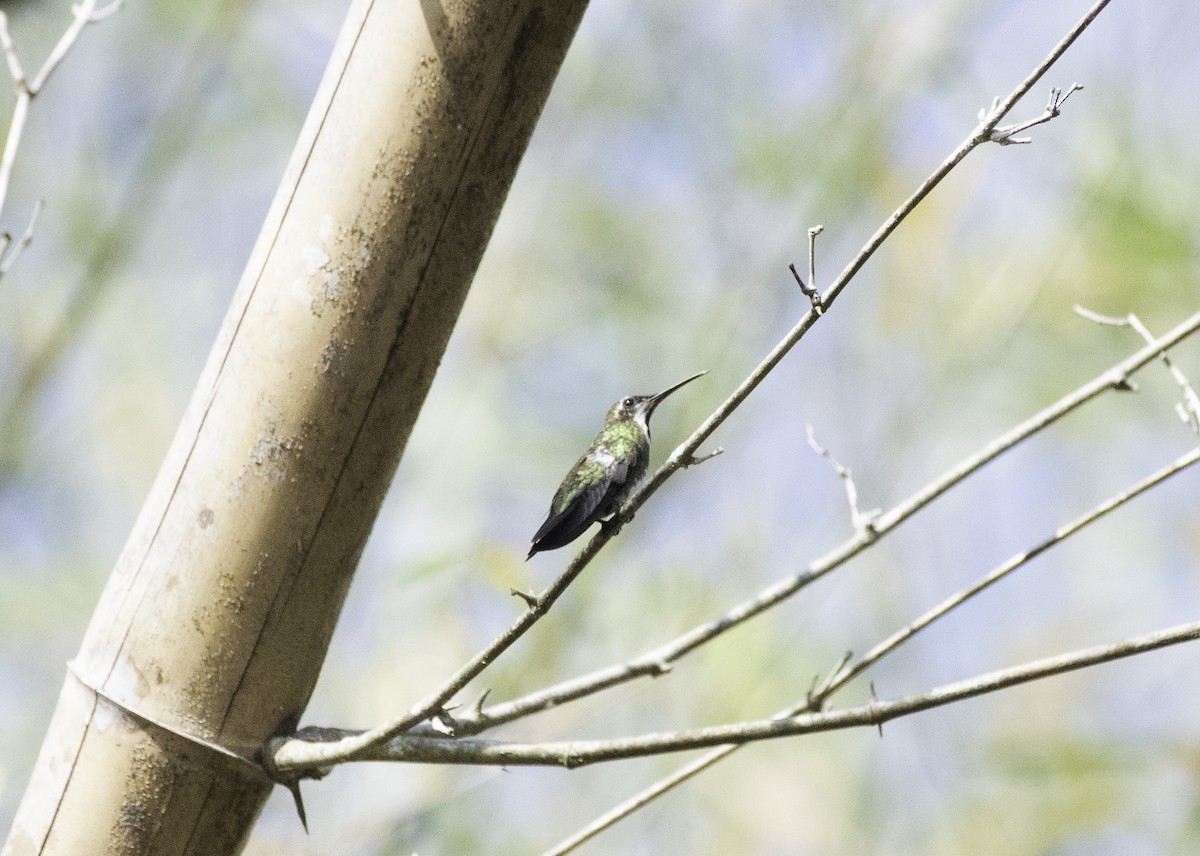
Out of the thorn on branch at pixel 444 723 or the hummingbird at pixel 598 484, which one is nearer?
the thorn on branch at pixel 444 723

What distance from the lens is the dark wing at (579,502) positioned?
2.52 meters

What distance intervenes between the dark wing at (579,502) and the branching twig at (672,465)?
0.66 metres

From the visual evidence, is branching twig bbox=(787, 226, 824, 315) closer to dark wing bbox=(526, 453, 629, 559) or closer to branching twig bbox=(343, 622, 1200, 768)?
branching twig bbox=(343, 622, 1200, 768)

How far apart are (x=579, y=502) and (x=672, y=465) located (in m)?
0.93

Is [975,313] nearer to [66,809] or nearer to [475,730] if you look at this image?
[475,730]

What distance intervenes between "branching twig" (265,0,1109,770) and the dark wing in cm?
66

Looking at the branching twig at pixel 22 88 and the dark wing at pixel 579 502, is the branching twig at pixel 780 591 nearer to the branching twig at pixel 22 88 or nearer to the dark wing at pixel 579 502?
the dark wing at pixel 579 502

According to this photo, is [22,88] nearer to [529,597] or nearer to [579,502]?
[579,502]

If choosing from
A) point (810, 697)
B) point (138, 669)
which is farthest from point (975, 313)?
point (138, 669)

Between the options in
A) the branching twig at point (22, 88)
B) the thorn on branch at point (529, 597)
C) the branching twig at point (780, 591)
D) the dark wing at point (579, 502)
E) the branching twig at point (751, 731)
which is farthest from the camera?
the dark wing at point (579, 502)

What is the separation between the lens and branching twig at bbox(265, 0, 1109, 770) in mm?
1555

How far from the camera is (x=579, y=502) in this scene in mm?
2568

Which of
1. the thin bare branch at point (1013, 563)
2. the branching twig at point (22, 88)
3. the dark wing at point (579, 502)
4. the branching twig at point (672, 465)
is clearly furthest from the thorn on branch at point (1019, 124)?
the branching twig at point (22, 88)

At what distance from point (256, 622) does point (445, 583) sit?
408 centimetres
